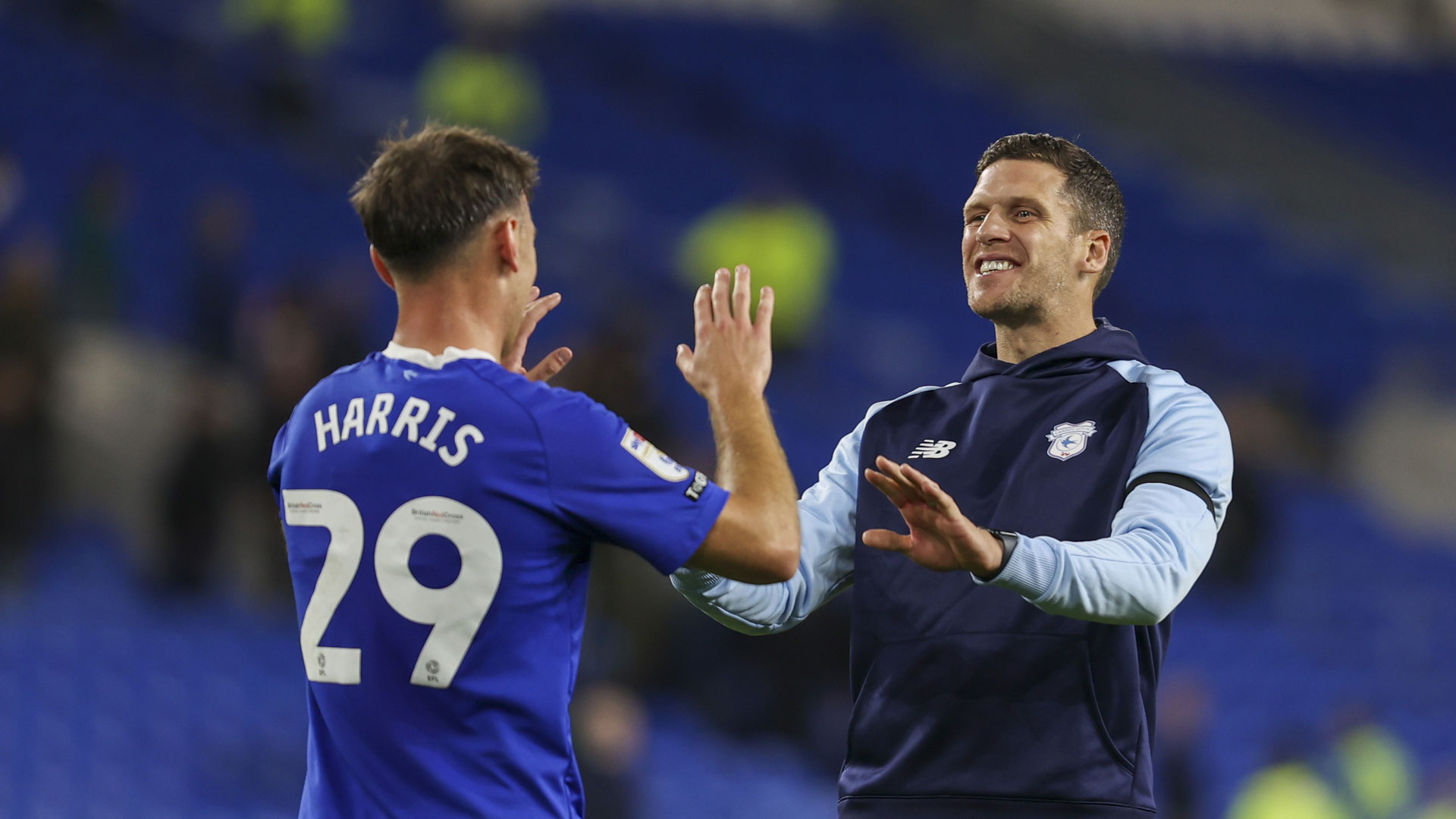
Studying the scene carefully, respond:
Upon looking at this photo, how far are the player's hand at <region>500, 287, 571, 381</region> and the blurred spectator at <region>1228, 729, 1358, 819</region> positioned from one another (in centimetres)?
783

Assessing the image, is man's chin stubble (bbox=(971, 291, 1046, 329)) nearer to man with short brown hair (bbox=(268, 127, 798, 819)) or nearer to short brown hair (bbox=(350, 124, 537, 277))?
man with short brown hair (bbox=(268, 127, 798, 819))

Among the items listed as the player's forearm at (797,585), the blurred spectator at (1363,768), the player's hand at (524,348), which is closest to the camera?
the player's hand at (524,348)

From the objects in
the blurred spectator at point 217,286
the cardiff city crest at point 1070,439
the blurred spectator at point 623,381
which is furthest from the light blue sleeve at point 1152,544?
the blurred spectator at point 217,286

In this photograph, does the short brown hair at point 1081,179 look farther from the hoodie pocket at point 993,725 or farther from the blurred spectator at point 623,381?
the blurred spectator at point 623,381

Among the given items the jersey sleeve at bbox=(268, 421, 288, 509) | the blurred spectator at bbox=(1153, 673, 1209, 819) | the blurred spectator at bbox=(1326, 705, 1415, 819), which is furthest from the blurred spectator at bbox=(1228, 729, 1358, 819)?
the jersey sleeve at bbox=(268, 421, 288, 509)

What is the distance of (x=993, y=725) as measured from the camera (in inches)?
120

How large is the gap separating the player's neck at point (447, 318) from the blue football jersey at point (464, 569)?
0.04 m

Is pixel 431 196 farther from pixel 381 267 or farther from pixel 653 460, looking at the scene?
pixel 653 460

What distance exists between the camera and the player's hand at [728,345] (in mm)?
3033

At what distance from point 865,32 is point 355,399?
17.1 meters

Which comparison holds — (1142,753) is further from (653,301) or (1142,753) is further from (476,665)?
(653,301)

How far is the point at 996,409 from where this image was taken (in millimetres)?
3369

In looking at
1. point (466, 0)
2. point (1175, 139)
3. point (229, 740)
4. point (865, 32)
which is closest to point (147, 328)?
point (229, 740)

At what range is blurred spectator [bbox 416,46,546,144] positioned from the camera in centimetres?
1409
